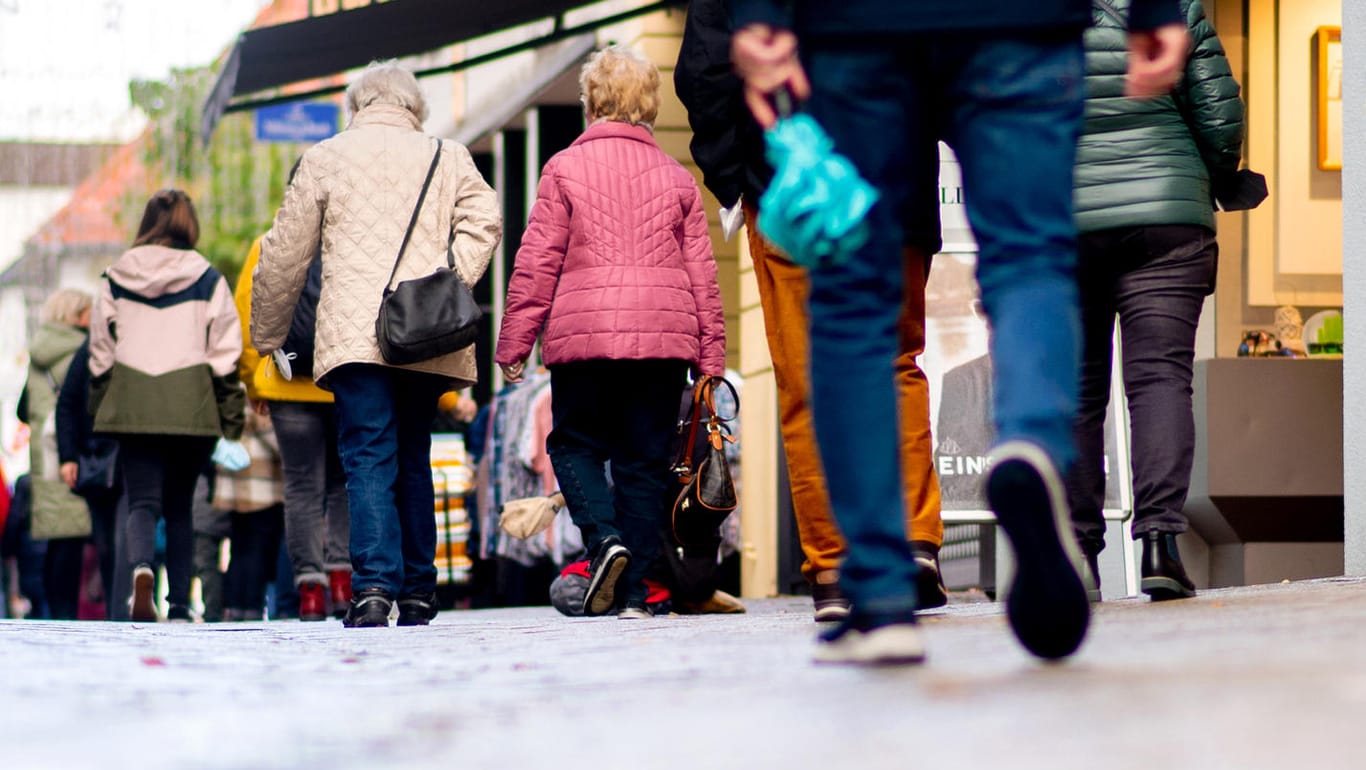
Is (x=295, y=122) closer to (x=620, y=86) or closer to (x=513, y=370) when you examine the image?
(x=620, y=86)

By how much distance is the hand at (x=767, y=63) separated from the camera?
3.39 meters

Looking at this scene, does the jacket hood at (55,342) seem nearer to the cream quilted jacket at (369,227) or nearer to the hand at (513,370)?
the cream quilted jacket at (369,227)

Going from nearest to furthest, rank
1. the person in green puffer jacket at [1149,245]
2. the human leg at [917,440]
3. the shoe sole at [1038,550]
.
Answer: the shoe sole at [1038,550] → the human leg at [917,440] → the person in green puffer jacket at [1149,245]

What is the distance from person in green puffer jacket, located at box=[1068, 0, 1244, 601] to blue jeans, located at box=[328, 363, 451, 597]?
7.87 feet

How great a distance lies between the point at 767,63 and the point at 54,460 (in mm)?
10302

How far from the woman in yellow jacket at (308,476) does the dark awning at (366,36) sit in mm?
4556

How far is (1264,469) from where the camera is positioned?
923cm

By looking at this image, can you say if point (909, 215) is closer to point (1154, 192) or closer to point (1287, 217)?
point (1154, 192)

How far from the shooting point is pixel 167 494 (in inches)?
378

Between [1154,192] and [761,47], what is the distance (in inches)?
103

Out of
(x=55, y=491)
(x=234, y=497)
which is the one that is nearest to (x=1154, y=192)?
(x=234, y=497)

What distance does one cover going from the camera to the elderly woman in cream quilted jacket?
6988 mm

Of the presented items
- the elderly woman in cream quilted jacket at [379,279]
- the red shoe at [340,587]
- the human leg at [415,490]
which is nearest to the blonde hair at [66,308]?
the red shoe at [340,587]

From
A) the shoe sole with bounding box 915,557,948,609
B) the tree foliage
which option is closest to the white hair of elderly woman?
the shoe sole with bounding box 915,557,948,609
